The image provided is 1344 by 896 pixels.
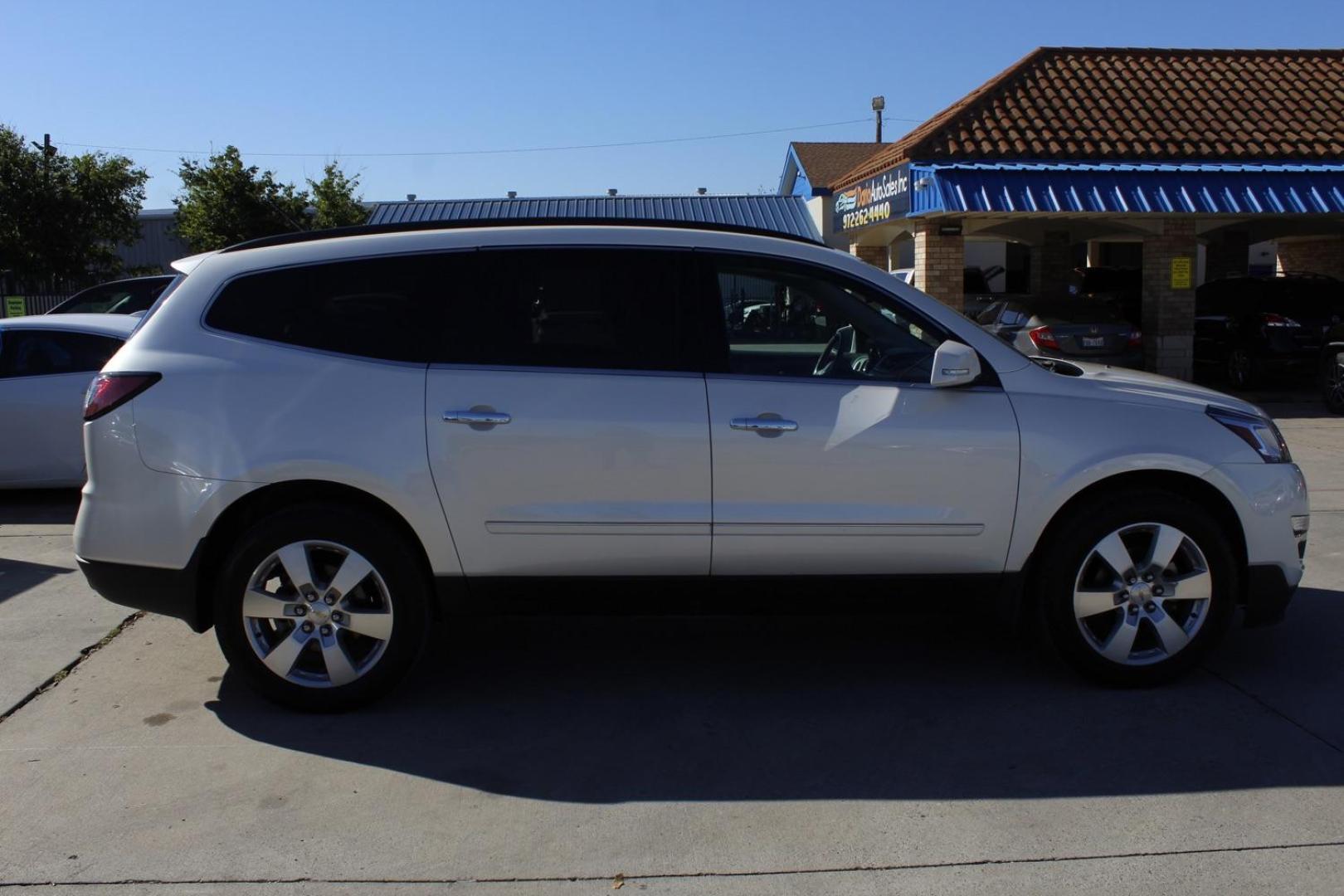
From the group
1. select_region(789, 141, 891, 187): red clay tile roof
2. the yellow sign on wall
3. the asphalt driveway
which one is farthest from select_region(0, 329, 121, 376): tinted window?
select_region(789, 141, 891, 187): red clay tile roof

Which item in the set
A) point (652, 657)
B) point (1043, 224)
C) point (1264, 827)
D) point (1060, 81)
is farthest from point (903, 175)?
point (1264, 827)

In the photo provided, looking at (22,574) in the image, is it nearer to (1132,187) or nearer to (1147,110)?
(1132,187)

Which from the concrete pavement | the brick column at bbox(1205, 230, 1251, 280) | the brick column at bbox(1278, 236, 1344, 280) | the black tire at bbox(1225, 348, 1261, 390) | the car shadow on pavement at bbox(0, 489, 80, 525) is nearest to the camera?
the concrete pavement

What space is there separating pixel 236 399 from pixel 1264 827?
388 centimetres

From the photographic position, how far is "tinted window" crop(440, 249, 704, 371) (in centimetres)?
475

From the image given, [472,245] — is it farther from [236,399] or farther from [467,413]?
[236,399]

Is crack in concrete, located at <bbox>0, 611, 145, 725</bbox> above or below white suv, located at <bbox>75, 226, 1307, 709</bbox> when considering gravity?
below

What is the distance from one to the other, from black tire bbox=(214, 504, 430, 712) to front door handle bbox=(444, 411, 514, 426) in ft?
1.65

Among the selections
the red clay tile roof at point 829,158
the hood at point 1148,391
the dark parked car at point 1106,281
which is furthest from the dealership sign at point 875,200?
the red clay tile roof at point 829,158

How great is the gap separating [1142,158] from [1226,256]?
33.3 ft

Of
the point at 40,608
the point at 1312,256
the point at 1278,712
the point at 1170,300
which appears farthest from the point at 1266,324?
the point at 40,608

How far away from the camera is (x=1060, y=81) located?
18938 millimetres

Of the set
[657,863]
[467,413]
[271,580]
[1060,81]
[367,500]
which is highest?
[1060,81]

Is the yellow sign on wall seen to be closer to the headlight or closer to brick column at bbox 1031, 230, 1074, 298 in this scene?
brick column at bbox 1031, 230, 1074, 298
